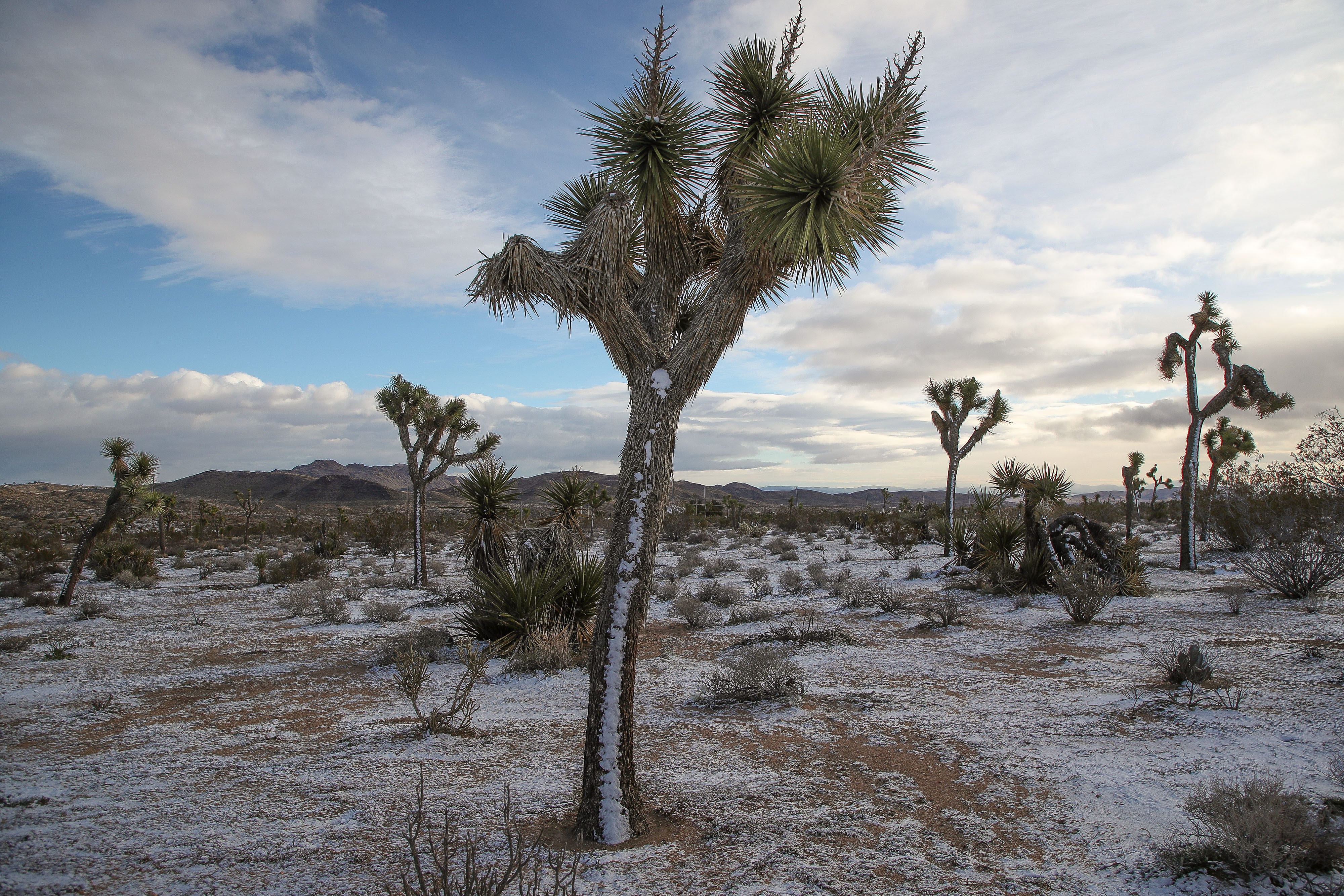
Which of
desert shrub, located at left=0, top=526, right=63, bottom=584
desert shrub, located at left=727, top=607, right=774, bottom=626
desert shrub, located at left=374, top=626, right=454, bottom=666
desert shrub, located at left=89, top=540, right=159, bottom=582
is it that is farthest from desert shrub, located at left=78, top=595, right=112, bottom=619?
desert shrub, located at left=727, top=607, right=774, bottom=626

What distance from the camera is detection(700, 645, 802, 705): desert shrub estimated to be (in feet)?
24.3

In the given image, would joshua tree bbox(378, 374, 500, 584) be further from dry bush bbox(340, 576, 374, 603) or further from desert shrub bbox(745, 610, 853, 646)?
desert shrub bbox(745, 610, 853, 646)

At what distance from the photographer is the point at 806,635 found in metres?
10.0

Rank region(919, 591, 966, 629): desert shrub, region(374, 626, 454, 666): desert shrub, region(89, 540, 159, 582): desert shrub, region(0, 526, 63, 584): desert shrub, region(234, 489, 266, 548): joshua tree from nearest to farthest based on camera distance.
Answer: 1. region(374, 626, 454, 666): desert shrub
2. region(919, 591, 966, 629): desert shrub
3. region(0, 526, 63, 584): desert shrub
4. region(89, 540, 159, 582): desert shrub
5. region(234, 489, 266, 548): joshua tree

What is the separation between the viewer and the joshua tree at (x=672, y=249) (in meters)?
4.14

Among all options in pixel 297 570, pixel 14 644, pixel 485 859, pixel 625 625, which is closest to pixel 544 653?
pixel 485 859

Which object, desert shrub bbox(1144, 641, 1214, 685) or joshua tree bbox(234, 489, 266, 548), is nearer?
desert shrub bbox(1144, 641, 1214, 685)

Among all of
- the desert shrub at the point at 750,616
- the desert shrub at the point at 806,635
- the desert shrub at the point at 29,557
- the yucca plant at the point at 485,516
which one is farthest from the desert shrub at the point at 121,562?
the desert shrub at the point at 806,635

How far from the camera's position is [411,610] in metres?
14.5

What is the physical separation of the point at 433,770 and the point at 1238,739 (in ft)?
22.0

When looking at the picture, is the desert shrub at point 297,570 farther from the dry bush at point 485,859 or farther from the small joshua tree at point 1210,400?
the small joshua tree at point 1210,400

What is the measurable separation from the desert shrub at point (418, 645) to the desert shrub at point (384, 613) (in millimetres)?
2171

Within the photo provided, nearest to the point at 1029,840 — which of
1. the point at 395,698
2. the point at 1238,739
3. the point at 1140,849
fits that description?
the point at 1140,849

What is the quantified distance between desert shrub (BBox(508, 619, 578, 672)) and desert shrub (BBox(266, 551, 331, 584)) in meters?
14.2
